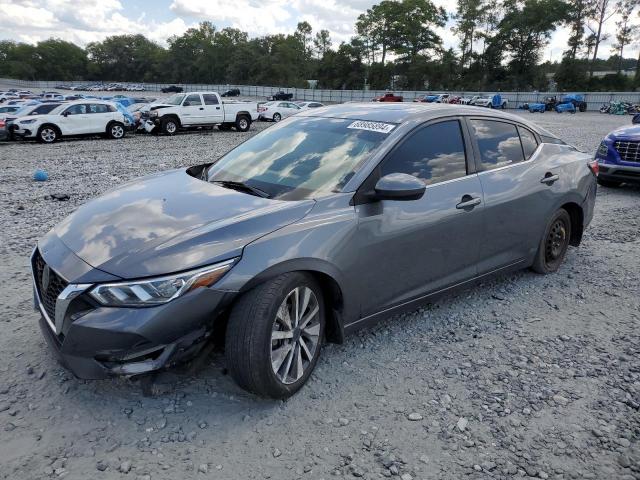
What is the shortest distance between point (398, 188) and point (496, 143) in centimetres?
161

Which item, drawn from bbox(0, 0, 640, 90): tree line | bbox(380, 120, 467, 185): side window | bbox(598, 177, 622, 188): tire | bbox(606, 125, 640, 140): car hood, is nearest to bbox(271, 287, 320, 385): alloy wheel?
bbox(380, 120, 467, 185): side window

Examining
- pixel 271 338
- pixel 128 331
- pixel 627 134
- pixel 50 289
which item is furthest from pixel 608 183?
pixel 50 289

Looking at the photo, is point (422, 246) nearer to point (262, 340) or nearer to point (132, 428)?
point (262, 340)

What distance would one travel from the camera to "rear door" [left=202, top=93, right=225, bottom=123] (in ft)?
71.8

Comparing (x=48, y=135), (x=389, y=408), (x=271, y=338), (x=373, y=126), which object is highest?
(x=373, y=126)

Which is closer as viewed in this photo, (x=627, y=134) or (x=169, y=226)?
(x=169, y=226)

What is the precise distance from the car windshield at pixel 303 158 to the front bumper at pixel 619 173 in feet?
23.0

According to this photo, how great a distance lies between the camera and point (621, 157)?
879cm

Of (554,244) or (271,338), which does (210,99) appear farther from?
(271,338)

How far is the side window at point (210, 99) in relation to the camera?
21.9 m

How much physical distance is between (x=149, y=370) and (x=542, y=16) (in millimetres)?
84939

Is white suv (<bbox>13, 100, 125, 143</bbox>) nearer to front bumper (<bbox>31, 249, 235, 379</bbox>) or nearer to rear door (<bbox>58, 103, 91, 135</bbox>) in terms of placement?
rear door (<bbox>58, 103, 91, 135</bbox>)

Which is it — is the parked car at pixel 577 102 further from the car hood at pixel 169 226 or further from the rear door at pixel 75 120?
the car hood at pixel 169 226

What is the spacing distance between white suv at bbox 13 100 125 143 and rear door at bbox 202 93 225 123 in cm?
374
